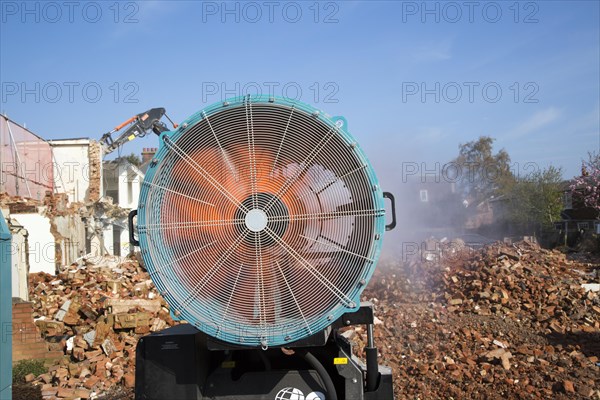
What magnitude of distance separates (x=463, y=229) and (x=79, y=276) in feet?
102

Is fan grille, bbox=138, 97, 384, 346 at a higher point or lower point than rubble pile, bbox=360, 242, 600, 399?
higher

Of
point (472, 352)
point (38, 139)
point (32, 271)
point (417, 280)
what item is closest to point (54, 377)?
point (472, 352)

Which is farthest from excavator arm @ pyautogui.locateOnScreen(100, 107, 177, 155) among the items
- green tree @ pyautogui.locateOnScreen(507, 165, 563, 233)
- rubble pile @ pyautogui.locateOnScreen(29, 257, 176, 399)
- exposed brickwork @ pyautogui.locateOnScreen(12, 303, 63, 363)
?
green tree @ pyautogui.locateOnScreen(507, 165, 563, 233)

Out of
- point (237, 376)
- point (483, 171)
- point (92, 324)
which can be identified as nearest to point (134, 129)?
point (92, 324)

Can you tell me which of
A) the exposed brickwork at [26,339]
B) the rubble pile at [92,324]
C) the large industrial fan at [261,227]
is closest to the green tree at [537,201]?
the rubble pile at [92,324]

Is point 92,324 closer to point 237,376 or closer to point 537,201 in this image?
point 237,376

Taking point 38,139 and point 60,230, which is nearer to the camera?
point 60,230

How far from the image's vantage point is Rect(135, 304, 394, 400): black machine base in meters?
3.45

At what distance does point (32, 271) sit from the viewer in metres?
18.2

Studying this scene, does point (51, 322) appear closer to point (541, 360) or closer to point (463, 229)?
point (541, 360)

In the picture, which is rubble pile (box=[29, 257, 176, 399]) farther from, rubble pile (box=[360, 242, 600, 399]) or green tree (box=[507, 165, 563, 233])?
green tree (box=[507, 165, 563, 233])

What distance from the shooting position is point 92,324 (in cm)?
1181

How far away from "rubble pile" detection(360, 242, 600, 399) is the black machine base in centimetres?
393

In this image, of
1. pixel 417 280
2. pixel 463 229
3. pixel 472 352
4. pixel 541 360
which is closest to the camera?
pixel 541 360
